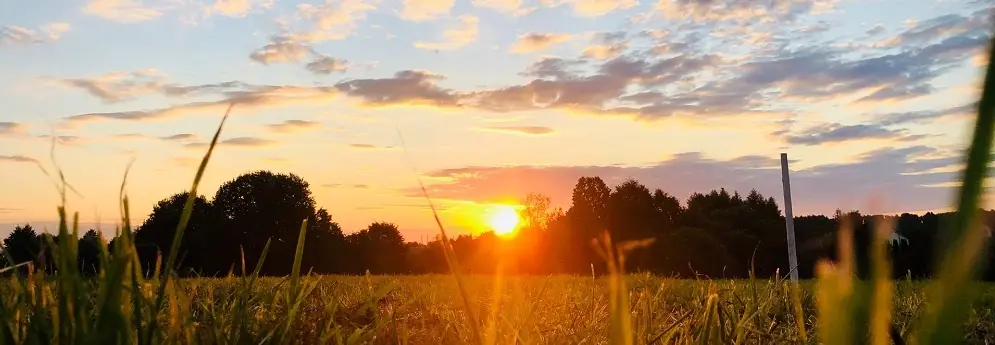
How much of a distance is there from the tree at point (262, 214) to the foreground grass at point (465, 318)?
1558 inches

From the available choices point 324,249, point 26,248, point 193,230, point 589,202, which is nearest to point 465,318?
point 26,248

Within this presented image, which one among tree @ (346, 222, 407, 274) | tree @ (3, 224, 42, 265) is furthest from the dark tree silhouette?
tree @ (346, 222, 407, 274)

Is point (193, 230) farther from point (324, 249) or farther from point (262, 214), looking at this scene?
point (324, 249)

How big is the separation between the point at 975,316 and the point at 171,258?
383cm

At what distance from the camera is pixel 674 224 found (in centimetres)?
5306

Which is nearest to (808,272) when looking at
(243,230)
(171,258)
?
(243,230)

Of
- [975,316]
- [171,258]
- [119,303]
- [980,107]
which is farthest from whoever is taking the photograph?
[975,316]

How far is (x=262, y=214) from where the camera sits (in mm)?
43844

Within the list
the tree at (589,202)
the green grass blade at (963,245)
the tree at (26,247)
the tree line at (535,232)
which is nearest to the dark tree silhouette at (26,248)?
the tree at (26,247)

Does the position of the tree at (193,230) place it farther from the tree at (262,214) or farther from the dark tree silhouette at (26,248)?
the dark tree silhouette at (26,248)

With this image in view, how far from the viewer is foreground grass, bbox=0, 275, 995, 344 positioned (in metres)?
1.45

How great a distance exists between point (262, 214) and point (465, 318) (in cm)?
4275

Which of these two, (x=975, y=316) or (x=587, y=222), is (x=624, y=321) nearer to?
(x=975, y=316)

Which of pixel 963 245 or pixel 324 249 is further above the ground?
pixel 963 245
